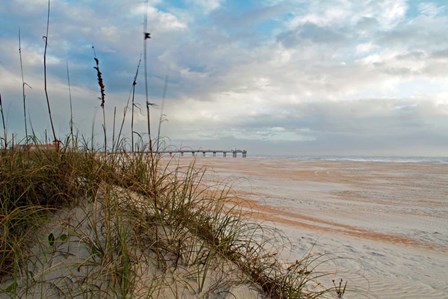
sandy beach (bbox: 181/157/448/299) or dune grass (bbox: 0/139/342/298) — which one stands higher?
dune grass (bbox: 0/139/342/298)

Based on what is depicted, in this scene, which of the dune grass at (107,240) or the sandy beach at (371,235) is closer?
the dune grass at (107,240)

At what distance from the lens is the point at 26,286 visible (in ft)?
7.70

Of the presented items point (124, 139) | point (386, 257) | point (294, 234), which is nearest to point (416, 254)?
point (386, 257)

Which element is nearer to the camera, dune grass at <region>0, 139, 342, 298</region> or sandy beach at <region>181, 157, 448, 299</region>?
dune grass at <region>0, 139, 342, 298</region>

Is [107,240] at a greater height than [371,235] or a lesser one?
greater

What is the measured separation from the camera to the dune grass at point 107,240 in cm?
239

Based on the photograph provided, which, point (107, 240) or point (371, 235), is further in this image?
point (371, 235)

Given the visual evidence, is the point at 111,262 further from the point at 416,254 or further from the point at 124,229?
the point at 416,254

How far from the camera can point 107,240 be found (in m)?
2.45

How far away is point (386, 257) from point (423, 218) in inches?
178

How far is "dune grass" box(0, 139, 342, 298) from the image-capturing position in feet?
7.84

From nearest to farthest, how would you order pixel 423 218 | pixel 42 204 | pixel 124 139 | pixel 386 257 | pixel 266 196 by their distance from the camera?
pixel 42 204
pixel 124 139
pixel 386 257
pixel 423 218
pixel 266 196

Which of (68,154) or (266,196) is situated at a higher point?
(68,154)

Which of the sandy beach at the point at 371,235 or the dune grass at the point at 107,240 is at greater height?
the dune grass at the point at 107,240
